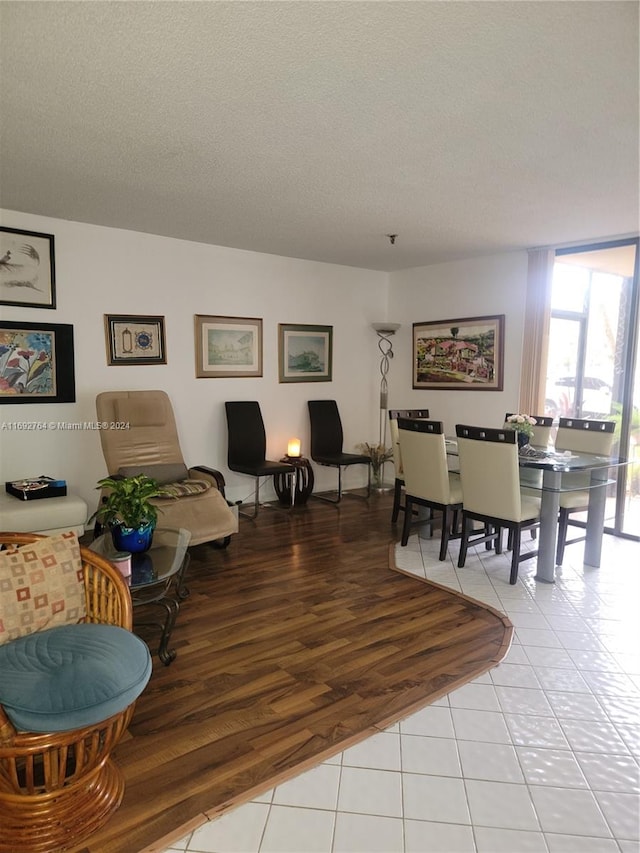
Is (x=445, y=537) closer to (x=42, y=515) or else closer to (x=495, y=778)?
(x=495, y=778)

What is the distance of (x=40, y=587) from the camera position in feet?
6.66

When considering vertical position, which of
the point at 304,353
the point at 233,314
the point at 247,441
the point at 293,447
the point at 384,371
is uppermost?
the point at 233,314

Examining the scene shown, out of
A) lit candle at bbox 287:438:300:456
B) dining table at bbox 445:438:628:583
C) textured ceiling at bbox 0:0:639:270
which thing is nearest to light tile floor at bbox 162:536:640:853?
dining table at bbox 445:438:628:583

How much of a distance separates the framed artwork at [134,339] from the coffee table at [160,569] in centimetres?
215

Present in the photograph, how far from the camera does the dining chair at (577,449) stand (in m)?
4.04

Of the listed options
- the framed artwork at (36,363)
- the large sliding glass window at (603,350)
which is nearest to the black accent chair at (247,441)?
the framed artwork at (36,363)

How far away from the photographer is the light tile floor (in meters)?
1.73

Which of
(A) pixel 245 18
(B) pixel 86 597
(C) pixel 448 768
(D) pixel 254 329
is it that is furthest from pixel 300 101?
(D) pixel 254 329

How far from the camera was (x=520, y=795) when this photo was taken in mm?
1904

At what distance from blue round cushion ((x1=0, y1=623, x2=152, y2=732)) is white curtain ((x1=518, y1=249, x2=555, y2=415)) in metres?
4.39

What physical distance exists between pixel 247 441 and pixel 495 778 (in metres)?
3.91

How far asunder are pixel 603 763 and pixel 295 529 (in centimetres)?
320

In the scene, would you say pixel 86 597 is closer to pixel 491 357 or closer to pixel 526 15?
pixel 526 15

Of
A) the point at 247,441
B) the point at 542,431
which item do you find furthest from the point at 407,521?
the point at 247,441
